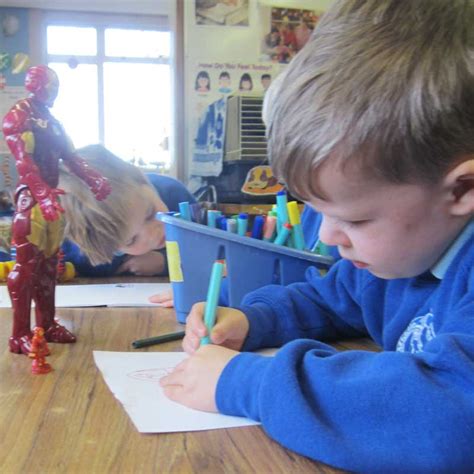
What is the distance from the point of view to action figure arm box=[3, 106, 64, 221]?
535mm

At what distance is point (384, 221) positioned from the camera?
16.6 inches

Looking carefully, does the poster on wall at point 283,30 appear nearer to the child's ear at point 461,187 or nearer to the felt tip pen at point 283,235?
the felt tip pen at point 283,235

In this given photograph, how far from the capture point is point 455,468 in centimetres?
34

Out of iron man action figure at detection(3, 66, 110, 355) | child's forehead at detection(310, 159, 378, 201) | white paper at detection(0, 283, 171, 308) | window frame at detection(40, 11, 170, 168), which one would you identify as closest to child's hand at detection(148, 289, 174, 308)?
white paper at detection(0, 283, 171, 308)

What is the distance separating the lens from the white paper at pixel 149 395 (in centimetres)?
41

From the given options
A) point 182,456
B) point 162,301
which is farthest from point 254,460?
point 162,301

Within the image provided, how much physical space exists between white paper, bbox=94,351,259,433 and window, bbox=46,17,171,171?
143 inches

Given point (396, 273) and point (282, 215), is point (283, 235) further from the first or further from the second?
point (396, 273)

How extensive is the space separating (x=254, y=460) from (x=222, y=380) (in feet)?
0.29

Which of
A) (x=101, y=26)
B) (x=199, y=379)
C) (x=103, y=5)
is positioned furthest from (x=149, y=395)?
(x=101, y=26)

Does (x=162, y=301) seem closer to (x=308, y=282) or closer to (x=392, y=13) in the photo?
(x=308, y=282)

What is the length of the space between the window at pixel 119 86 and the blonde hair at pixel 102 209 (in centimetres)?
295

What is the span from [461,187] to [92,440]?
0.30 meters

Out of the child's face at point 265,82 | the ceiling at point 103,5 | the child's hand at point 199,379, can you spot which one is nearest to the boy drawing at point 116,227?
the child's hand at point 199,379
